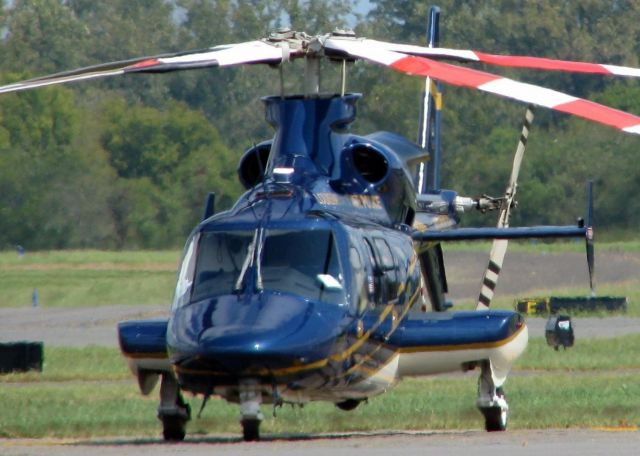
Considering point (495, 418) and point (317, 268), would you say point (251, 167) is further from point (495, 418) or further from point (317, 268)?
point (495, 418)

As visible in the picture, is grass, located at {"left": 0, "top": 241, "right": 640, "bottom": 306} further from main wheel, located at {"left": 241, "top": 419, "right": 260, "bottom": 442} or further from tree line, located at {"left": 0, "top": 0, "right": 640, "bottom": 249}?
main wheel, located at {"left": 241, "top": 419, "right": 260, "bottom": 442}

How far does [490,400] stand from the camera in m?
13.9

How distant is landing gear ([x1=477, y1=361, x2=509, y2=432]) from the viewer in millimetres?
13859

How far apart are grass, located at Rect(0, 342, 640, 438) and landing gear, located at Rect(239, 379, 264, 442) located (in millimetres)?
2977

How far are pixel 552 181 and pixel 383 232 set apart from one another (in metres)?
36.6

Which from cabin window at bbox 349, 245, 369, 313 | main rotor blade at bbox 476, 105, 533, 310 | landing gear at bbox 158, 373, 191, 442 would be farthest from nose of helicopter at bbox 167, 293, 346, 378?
main rotor blade at bbox 476, 105, 533, 310

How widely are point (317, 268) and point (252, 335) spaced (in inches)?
40.1

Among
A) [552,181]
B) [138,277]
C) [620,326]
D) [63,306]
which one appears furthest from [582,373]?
[552,181]

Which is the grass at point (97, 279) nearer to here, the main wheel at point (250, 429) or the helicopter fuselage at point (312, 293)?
the helicopter fuselage at point (312, 293)

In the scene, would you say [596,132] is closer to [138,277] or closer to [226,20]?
[138,277]

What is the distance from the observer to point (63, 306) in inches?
1597

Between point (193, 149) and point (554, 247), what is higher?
point (193, 149)

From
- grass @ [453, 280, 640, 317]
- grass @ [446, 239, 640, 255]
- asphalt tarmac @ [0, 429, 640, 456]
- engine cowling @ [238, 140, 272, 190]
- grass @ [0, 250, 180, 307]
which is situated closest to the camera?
asphalt tarmac @ [0, 429, 640, 456]

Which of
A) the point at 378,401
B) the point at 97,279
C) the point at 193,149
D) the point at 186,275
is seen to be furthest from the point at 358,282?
the point at 193,149
